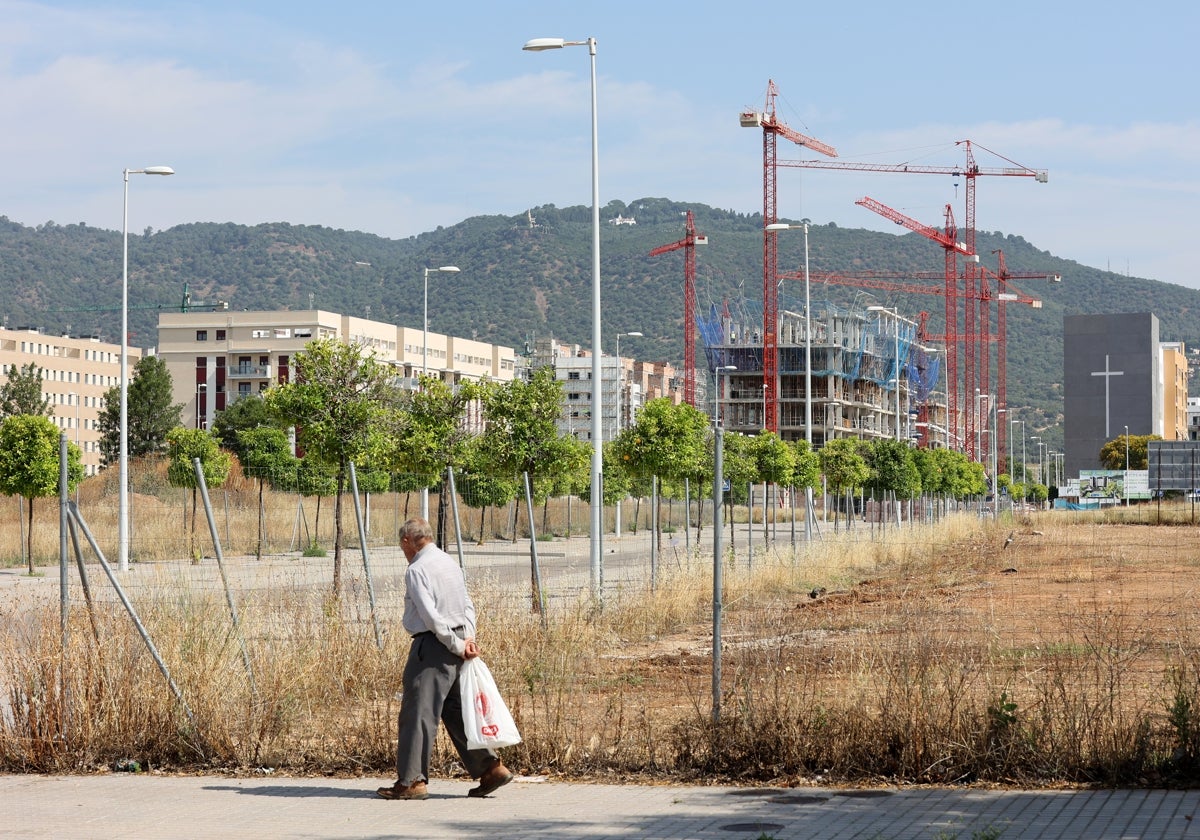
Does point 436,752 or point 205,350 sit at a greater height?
point 205,350

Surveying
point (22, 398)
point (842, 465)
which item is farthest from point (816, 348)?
point (842, 465)

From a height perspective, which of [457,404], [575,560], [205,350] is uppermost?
[205,350]

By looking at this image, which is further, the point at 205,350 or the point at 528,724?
the point at 205,350

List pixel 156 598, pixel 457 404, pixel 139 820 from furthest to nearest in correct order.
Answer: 1. pixel 457 404
2. pixel 156 598
3. pixel 139 820

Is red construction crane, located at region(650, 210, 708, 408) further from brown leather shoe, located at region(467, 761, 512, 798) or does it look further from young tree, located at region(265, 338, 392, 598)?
brown leather shoe, located at region(467, 761, 512, 798)

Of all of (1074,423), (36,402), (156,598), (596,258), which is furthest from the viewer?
(1074,423)

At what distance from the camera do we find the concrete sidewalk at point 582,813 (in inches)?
314

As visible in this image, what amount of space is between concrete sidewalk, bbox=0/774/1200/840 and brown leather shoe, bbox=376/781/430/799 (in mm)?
81

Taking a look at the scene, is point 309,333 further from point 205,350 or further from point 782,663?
point 782,663

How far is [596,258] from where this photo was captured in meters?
21.8

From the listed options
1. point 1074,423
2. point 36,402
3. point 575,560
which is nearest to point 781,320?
point 1074,423

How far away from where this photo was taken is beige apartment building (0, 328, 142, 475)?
5866 inches

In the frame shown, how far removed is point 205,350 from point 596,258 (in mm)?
129839

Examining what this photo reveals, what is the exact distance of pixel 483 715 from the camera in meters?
8.91
